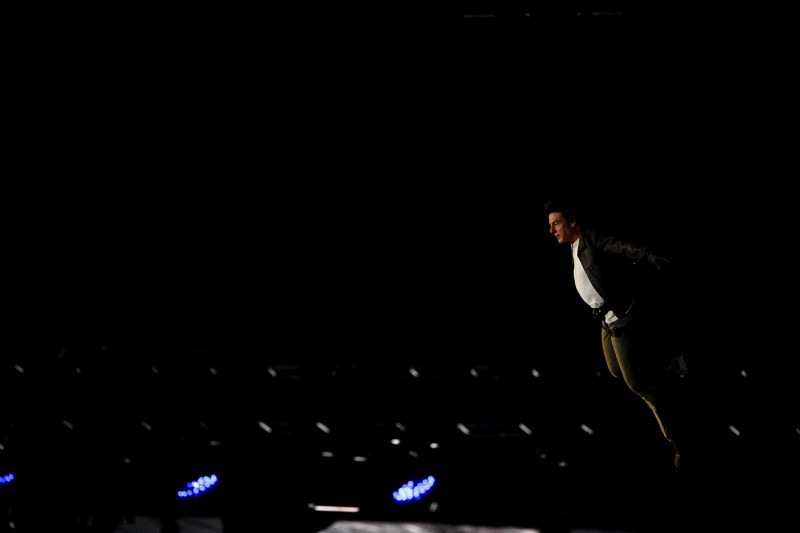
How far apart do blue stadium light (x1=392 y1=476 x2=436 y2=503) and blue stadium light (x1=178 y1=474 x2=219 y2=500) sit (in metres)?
0.77

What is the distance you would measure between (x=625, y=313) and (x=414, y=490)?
1.10 meters

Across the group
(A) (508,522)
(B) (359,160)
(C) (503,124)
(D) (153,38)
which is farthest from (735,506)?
(D) (153,38)

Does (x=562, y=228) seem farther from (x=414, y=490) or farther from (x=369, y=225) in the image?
(x=369, y=225)

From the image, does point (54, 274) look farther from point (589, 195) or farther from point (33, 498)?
point (589, 195)

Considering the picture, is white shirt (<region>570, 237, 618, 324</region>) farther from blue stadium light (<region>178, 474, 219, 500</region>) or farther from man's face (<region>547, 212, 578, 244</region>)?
blue stadium light (<region>178, 474, 219, 500</region>)

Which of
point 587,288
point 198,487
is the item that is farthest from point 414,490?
point 587,288

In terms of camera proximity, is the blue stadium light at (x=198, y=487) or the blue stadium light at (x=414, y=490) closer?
the blue stadium light at (x=414, y=490)

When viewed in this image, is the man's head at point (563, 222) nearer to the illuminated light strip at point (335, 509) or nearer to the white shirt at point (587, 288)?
the white shirt at point (587, 288)

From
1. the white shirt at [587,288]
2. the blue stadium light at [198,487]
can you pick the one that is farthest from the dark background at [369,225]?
the white shirt at [587,288]

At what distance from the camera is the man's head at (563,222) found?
302 centimetres

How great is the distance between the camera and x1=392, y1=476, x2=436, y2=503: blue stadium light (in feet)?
10.2

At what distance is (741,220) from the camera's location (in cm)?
381

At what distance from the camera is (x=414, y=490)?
123 inches

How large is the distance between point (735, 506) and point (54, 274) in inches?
140
